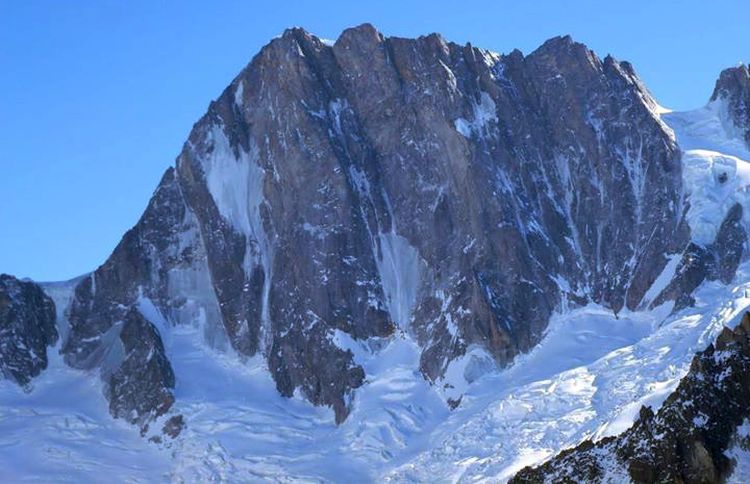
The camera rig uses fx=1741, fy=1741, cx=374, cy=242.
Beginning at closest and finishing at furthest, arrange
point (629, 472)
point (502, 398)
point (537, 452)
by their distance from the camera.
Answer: point (629, 472) → point (537, 452) → point (502, 398)

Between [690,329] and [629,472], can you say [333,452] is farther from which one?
[629,472]

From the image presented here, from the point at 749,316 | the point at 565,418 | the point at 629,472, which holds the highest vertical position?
the point at 565,418

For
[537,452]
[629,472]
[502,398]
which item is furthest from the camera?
[502,398]

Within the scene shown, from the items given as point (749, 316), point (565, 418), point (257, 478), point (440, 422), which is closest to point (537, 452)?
point (565, 418)

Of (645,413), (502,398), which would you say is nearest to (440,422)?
(502,398)

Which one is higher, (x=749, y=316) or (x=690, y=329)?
(x=690, y=329)

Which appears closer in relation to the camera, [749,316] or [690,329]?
[749,316]
